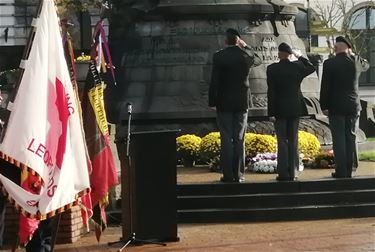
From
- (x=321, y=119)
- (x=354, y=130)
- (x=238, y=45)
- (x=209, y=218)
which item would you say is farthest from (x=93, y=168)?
(x=321, y=119)

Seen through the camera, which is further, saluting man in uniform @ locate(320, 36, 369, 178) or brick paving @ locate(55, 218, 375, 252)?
saluting man in uniform @ locate(320, 36, 369, 178)

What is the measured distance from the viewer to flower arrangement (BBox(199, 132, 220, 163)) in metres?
15.5

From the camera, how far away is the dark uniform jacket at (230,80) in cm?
1245

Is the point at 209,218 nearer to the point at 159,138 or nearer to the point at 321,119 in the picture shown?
the point at 159,138

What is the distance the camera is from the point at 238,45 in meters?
12.7

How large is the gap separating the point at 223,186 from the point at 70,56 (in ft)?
16.1

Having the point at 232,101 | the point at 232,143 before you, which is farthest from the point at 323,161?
the point at 232,101

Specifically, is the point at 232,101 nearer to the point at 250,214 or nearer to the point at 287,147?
the point at 287,147

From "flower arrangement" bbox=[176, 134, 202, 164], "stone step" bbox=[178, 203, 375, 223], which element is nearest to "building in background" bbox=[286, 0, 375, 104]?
"flower arrangement" bbox=[176, 134, 202, 164]

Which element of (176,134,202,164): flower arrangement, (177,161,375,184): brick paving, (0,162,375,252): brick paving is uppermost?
(176,134,202,164): flower arrangement

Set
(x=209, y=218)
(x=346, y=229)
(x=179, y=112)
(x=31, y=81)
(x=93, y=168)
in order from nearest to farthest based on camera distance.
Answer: (x=31, y=81) < (x=93, y=168) < (x=346, y=229) < (x=209, y=218) < (x=179, y=112)

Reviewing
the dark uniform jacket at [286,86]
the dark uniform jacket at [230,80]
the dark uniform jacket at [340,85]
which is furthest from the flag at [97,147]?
the dark uniform jacket at [340,85]

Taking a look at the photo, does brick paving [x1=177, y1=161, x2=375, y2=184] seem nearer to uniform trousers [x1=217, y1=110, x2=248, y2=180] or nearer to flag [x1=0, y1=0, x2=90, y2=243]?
uniform trousers [x1=217, y1=110, x2=248, y2=180]

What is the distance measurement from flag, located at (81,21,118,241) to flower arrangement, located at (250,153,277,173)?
220 inches
